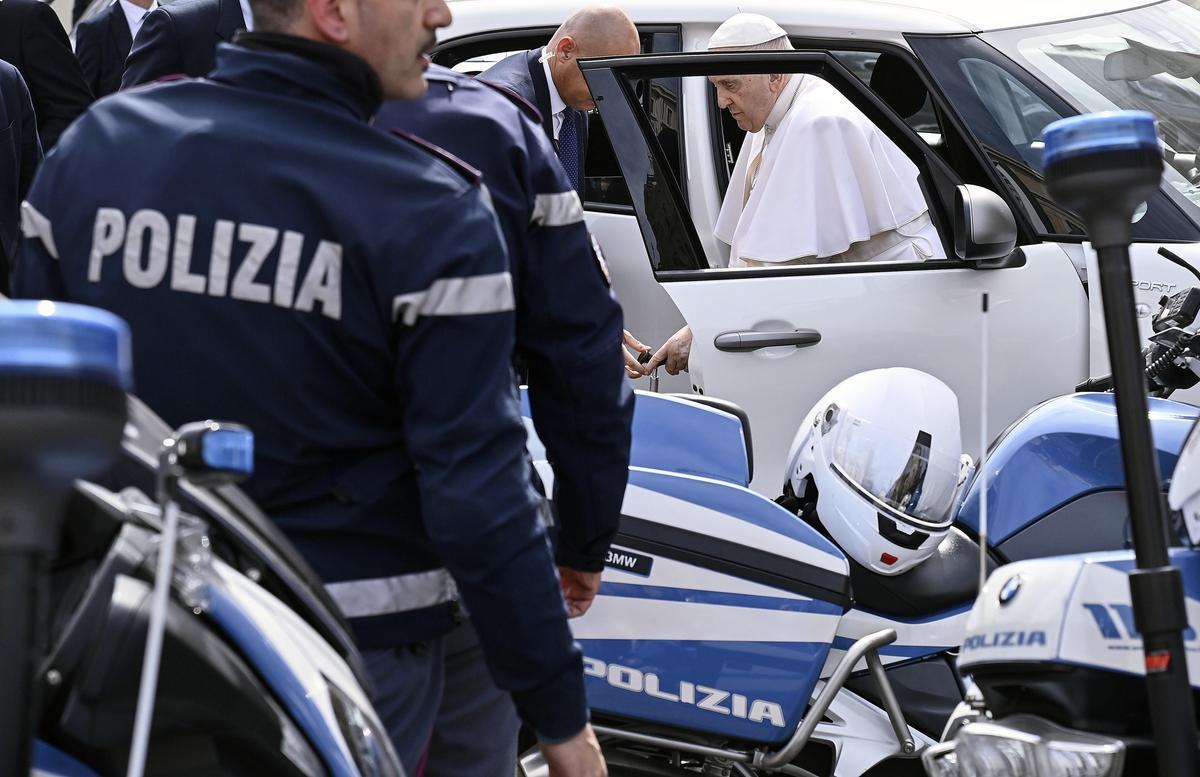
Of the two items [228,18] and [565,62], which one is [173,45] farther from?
[565,62]

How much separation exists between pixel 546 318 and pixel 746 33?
2.64m

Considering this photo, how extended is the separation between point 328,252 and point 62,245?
327mm

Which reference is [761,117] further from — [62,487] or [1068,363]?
[62,487]

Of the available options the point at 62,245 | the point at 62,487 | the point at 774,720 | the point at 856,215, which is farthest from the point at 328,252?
the point at 856,215

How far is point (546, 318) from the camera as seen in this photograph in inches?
80.6

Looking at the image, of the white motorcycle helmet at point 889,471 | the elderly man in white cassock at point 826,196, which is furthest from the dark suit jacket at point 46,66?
the white motorcycle helmet at point 889,471

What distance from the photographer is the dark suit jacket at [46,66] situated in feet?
17.2

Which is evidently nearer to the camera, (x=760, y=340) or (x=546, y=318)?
(x=546, y=318)

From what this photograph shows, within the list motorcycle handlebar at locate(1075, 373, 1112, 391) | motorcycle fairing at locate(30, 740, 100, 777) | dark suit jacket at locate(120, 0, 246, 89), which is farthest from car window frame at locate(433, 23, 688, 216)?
motorcycle fairing at locate(30, 740, 100, 777)

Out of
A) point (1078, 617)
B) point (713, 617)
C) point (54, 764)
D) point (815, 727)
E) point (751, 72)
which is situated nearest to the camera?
point (54, 764)

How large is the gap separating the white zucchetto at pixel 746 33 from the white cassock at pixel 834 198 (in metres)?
0.25

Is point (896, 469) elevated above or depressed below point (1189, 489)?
below

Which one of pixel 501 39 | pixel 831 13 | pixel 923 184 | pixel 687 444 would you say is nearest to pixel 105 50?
pixel 501 39

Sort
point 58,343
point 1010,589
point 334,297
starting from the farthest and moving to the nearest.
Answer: point 1010,589 < point 334,297 < point 58,343
